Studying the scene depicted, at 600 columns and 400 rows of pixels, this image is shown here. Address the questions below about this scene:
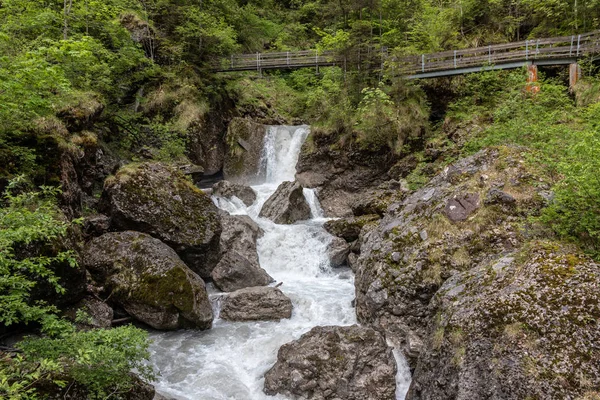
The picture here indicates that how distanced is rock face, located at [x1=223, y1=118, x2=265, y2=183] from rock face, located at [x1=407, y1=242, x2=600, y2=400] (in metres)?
16.0

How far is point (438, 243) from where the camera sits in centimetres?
772

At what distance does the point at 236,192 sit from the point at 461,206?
1149cm

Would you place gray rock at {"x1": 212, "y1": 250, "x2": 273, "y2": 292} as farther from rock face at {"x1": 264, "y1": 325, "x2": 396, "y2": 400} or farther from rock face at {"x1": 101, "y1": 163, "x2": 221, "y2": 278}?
rock face at {"x1": 264, "y1": 325, "x2": 396, "y2": 400}

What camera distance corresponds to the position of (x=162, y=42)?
20.2m

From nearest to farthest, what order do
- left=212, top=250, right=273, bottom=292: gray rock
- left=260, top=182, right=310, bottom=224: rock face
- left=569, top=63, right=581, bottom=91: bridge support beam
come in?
left=212, top=250, right=273, bottom=292: gray rock
left=569, top=63, right=581, bottom=91: bridge support beam
left=260, top=182, right=310, bottom=224: rock face

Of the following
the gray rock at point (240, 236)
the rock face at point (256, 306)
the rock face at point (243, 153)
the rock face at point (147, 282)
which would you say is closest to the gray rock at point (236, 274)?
the gray rock at point (240, 236)

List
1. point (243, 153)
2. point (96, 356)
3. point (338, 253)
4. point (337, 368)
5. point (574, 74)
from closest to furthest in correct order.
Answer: point (96, 356) < point (337, 368) < point (338, 253) < point (574, 74) < point (243, 153)

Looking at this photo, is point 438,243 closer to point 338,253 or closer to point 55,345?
point 338,253

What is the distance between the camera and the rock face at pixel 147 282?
859cm

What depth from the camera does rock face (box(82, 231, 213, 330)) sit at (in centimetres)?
859

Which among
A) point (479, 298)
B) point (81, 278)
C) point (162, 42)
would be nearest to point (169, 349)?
point (81, 278)

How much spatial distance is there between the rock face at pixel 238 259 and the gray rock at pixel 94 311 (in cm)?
347

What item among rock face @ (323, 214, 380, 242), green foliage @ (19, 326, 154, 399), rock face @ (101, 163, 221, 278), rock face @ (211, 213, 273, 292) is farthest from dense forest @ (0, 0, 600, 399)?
rock face @ (211, 213, 273, 292)

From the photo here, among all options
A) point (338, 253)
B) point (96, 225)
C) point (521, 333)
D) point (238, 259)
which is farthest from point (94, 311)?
point (521, 333)
